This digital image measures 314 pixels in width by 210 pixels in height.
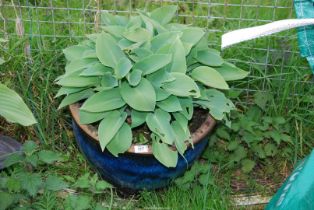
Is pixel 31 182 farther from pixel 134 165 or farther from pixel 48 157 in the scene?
pixel 134 165

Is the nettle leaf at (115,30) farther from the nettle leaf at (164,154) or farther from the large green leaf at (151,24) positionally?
the nettle leaf at (164,154)

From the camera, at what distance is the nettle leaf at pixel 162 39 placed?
89.6 inches

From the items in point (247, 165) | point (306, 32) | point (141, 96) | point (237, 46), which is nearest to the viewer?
point (306, 32)

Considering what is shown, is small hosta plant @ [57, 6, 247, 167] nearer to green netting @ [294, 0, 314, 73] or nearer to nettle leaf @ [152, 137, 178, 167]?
nettle leaf @ [152, 137, 178, 167]

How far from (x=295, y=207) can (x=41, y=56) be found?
1.46 metres

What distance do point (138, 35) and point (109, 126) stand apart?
0.37m

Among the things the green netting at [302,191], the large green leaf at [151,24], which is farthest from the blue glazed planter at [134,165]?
the green netting at [302,191]

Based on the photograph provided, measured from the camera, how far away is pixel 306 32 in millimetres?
2016

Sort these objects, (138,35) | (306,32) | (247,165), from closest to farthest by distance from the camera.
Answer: (306,32) → (138,35) → (247,165)

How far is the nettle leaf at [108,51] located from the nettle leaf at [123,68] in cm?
3

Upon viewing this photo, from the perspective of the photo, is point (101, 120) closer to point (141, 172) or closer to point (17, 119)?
point (141, 172)

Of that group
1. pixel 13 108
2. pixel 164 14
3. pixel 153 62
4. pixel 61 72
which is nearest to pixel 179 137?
pixel 153 62

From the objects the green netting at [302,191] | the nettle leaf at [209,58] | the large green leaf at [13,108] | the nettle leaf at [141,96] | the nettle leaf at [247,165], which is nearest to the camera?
the large green leaf at [13,108]

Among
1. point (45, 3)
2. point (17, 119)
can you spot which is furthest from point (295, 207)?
point (45, 3)
